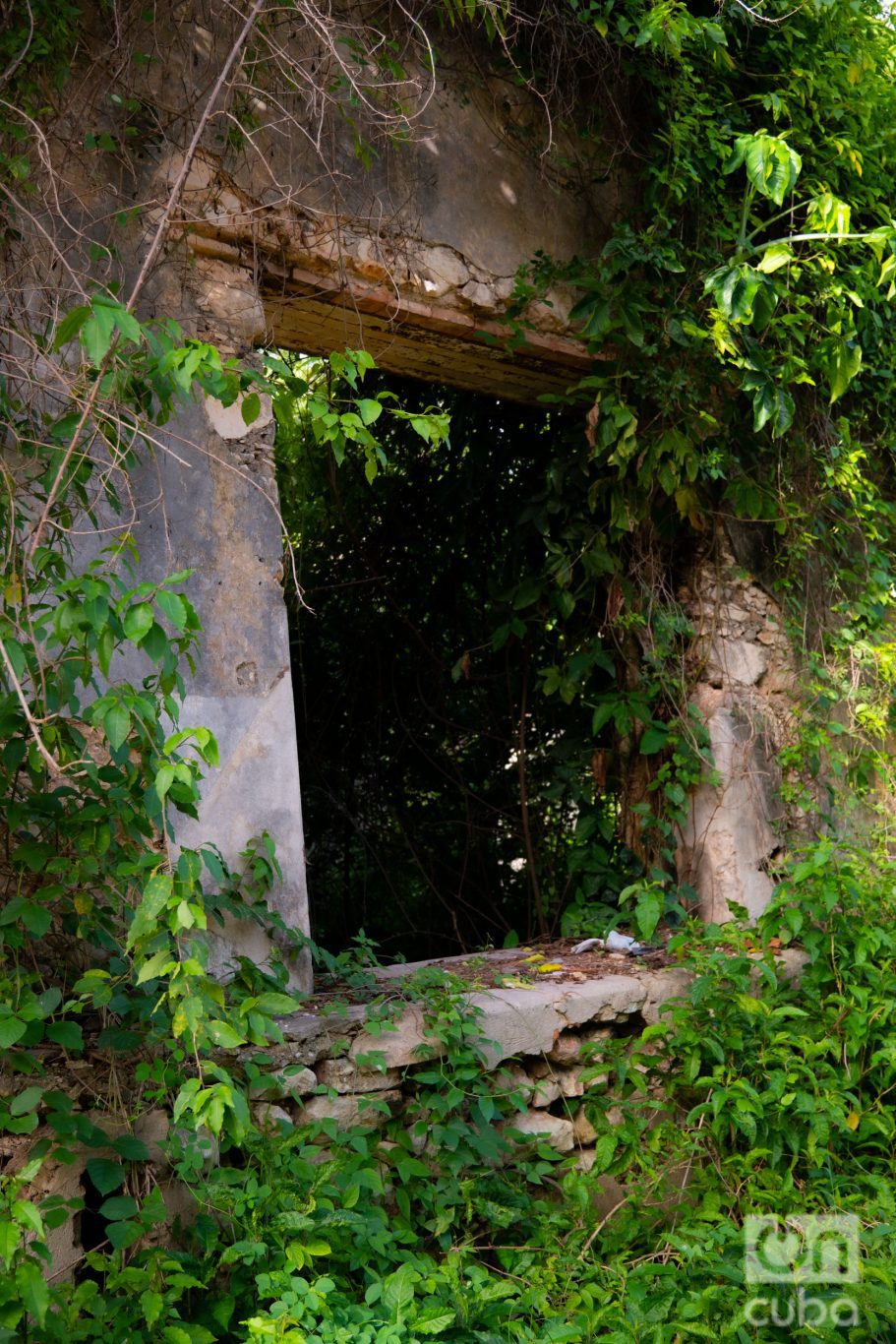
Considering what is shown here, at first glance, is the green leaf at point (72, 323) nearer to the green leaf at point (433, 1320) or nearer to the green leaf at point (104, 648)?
the green leaf at point (104, 648)

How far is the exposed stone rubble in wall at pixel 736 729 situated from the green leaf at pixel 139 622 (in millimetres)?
2414

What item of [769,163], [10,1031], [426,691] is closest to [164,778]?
[10,1031]

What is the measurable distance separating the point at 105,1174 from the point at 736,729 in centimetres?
250

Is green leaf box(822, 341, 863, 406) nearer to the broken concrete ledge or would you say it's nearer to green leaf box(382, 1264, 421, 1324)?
the broken concrete ledge

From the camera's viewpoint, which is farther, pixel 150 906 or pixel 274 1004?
pixel 274 1004

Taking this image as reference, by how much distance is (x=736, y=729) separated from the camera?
3.96 m

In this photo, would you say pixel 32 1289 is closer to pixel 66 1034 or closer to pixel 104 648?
pixel 66 1034

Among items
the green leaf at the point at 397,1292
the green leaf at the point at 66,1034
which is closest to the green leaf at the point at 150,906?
the green leaf at the point at 66,1034

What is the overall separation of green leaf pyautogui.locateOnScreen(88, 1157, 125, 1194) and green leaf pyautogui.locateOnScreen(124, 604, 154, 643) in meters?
1.07

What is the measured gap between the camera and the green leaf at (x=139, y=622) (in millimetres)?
1936

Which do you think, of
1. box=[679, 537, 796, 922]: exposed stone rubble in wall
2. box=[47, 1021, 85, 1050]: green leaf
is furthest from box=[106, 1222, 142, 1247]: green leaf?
box=[679, 537, 796, 922]: exposed stone rubble in wall

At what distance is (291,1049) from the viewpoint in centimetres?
265

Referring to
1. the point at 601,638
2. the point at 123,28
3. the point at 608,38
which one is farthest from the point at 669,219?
the point at 123,28

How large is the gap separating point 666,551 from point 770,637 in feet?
1.58
